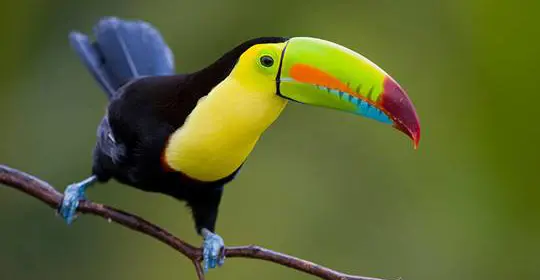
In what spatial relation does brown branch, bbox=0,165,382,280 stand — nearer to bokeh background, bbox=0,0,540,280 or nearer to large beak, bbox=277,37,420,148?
large beak, bbox=277,37,420,148

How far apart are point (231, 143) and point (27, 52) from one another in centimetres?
189

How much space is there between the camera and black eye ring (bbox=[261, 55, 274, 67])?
5.75 ft

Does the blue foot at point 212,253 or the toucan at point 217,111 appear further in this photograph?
the blue foot at point 212,253

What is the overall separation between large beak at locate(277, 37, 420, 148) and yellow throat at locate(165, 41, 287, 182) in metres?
0.04

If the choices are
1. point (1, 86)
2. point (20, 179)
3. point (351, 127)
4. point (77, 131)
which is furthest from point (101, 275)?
point (20, 179)

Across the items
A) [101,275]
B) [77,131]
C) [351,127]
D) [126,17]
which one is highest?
[126,17]

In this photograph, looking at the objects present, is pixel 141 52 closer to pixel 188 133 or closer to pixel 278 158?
pixel 188 133

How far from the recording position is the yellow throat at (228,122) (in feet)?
5.81

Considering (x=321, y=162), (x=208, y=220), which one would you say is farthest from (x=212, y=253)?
(x=321, y=162)

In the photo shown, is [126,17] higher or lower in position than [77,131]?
higher

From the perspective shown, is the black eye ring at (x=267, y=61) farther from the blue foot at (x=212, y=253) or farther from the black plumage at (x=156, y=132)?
the blue foot at (x=212, y=253)

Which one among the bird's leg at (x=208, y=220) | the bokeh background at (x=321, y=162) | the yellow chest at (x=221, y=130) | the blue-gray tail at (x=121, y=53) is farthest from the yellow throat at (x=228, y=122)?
the bokeh background at (x=321, y=162)

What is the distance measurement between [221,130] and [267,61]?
17 cm

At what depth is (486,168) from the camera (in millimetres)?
3289
